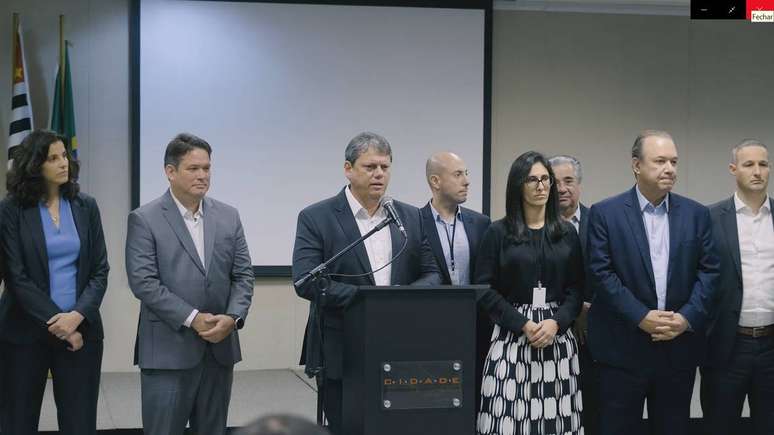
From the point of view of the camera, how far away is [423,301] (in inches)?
132

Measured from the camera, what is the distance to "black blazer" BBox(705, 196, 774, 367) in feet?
14.3

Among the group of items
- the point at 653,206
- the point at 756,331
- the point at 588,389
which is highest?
the point at 653,206

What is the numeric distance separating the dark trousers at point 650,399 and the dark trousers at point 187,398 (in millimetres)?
1704

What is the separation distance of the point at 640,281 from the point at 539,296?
46 cm

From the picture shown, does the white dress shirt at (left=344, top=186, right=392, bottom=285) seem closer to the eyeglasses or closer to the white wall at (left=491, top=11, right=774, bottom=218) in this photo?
the eyeglasses

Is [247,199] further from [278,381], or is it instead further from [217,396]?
[217,396]

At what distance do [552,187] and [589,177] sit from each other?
12.1 feet

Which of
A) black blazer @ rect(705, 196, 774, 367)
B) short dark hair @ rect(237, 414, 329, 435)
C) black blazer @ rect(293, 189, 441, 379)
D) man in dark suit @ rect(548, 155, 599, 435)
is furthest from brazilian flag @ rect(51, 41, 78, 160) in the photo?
short dark hair @ rect(237, 414, 329, 435)

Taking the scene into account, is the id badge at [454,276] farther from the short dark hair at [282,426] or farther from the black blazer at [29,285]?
the short dark hair at [282,426]

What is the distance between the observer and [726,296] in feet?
14.4

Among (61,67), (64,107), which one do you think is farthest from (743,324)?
(61,67)

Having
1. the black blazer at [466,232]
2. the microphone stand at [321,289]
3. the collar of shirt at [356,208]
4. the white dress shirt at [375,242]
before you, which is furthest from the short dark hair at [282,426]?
the black blazer at [466,232]

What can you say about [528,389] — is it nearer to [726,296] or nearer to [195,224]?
[726,296]

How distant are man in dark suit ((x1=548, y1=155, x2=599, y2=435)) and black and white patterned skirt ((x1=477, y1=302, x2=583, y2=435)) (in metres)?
0.34
